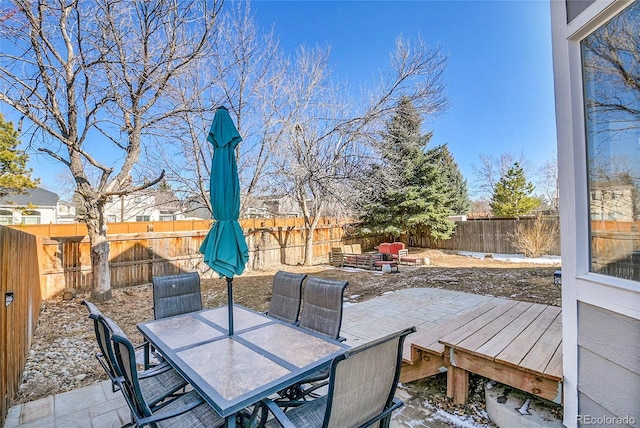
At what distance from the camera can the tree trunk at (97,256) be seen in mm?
6141

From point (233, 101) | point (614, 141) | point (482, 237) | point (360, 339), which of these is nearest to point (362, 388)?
point (614, 141)

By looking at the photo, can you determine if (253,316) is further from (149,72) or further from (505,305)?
(149,72)

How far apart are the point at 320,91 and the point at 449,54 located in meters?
4.07

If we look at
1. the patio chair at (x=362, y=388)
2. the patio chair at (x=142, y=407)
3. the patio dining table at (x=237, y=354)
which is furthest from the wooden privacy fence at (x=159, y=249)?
the patio chair at (x=362, y=388)

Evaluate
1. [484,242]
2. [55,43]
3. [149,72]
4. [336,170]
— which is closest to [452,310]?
[336,170]

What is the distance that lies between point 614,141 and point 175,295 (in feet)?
12.6

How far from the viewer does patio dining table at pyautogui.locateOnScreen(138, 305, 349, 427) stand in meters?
1.68

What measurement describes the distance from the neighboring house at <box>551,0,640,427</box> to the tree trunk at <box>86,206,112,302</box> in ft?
24.0

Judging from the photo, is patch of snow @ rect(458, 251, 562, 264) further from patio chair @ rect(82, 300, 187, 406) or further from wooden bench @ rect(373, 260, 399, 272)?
patio chair @ rect(82, 300, 187, 406)

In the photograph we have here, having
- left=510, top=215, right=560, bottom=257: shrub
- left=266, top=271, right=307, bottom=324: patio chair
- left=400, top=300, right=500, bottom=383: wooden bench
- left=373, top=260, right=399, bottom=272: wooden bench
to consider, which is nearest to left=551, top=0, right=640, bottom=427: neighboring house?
left=400, top=300, right=500, bottom=383: wooden bench

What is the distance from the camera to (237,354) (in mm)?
2123

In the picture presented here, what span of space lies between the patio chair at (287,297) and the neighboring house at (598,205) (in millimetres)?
2151

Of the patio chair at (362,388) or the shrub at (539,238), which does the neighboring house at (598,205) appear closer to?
the patio chair at (362,388)

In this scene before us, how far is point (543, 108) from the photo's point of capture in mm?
14141
